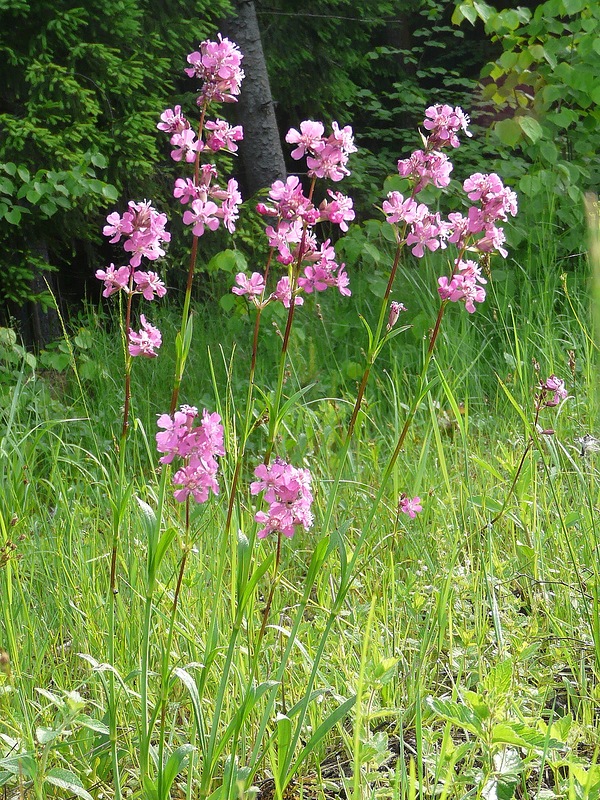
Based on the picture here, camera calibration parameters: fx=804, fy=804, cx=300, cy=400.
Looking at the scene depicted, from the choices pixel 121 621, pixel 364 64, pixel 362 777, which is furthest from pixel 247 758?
pixel 364 64

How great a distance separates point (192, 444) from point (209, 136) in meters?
0.47

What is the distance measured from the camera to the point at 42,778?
101cm

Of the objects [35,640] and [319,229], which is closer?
[35,640]

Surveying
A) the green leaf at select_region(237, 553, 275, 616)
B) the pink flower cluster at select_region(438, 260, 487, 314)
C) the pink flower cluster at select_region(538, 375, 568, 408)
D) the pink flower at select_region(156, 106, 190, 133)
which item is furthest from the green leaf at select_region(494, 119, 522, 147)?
the green leaf at select_region(237, 553, 275, 616)

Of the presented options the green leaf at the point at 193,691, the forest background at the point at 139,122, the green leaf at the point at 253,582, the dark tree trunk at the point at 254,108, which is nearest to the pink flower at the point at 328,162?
the green leaf at the point at 253,582

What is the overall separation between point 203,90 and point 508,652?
1148 millimetres

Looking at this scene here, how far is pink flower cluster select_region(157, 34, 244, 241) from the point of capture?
3.83 feet

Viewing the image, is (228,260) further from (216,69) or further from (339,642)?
(216,69)

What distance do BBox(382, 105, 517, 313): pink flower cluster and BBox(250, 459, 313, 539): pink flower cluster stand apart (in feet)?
1.24

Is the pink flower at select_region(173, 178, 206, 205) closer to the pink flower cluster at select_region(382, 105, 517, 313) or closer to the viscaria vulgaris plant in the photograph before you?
the viscaria vulgaris plant

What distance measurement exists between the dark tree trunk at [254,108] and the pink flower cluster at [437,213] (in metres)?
4.25

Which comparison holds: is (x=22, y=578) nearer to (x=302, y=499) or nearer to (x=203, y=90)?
(x=302, y=499)

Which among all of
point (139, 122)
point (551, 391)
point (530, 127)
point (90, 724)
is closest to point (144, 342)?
point (90, 724)

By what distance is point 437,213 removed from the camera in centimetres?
126
